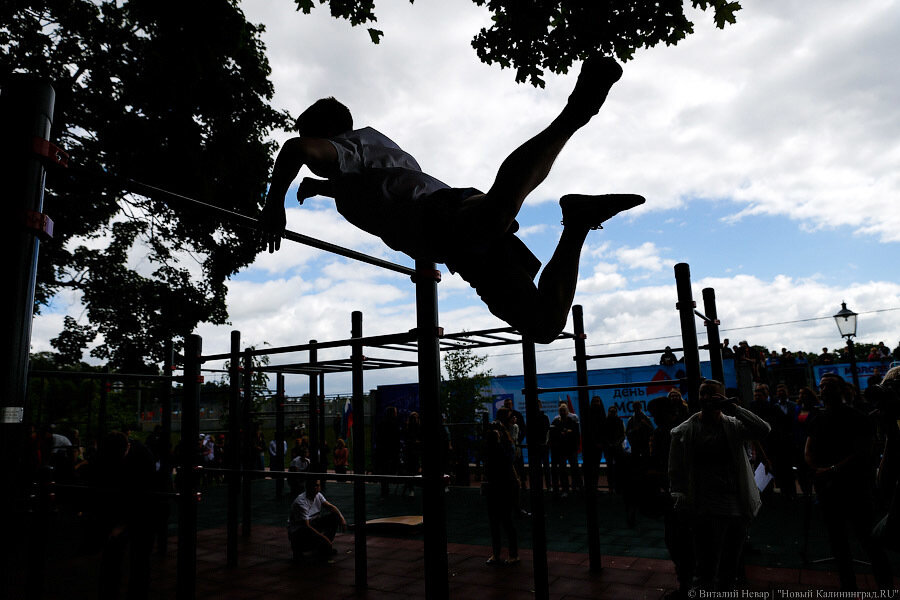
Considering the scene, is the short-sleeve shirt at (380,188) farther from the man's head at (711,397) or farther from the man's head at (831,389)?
the man's head at (831,389)

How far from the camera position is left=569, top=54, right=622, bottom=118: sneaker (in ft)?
5.98

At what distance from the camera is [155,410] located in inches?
→ 436

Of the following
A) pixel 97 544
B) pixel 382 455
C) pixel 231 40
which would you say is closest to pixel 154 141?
pixel 231 40

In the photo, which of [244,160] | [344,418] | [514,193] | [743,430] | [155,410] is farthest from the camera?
[344,418]

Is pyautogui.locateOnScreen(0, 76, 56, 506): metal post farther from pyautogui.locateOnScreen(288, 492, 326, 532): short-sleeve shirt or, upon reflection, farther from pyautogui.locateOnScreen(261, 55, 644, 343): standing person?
pyautogui.locateOnScreen(288, 492, 326, 532): short-sleeve shirt

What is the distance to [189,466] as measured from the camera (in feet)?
11.7

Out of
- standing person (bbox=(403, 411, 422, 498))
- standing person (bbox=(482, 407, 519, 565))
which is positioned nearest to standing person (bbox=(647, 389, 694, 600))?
standing person (bbox=(482, 407, 519, 565))

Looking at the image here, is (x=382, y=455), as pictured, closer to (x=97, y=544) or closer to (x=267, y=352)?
(x=267, y=352)

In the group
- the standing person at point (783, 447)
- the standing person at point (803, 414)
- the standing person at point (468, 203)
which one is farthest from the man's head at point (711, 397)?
the standing person at point (783, 447)

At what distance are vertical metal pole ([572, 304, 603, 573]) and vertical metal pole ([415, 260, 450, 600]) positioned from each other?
103 inches

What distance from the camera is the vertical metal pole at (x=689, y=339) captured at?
4281 mm

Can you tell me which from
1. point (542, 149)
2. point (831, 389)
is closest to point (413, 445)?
point (831, 389)

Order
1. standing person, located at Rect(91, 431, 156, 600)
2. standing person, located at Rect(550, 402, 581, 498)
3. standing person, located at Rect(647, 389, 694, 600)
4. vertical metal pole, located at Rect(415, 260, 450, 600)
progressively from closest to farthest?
vertical metal pole, located at Rect(415, 260, 450, 600) < standing person, located at Rect(91, 431, 156, 600) < standing person, located at Rect(647, 389, 694, 600) < standing person, located at Rect(550, 402, 581, 498)

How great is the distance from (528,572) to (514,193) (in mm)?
4442
